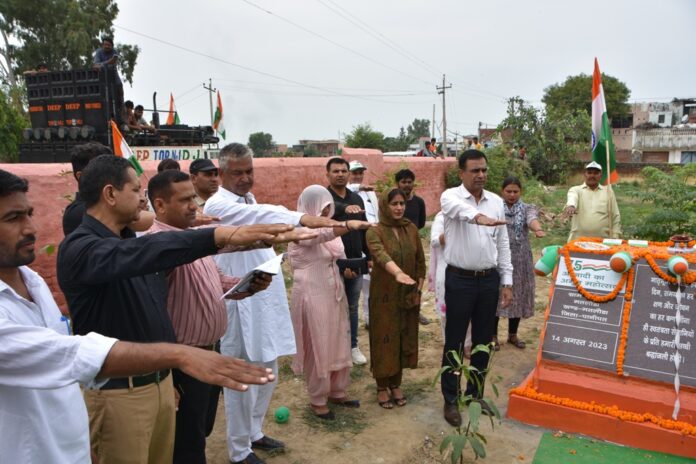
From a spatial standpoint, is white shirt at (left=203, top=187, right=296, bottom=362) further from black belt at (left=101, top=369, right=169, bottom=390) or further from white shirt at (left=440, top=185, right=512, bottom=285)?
white shirt at (left=440, top=185, right=512, bottom=285)

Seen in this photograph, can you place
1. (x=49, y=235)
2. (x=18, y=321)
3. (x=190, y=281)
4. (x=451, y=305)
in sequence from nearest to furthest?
(x=18, y=321), (x=190, y=281), (x=451, y=305), (x=49, y=235)

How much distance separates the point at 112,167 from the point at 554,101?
4620 centimetres

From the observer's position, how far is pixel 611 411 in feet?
11.3

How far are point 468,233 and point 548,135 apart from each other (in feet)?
61.5

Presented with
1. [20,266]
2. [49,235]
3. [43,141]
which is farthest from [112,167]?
[43,141]

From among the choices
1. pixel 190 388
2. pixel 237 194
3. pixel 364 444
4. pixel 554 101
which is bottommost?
pixel 364 444

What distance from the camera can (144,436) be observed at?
196 cm

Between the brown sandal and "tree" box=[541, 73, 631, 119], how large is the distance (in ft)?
131

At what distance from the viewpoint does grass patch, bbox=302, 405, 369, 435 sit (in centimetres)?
362

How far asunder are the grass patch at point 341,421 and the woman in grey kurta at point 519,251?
1.78 metres

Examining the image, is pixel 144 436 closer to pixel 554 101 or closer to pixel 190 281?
pixel 190 281

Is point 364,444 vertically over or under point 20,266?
under

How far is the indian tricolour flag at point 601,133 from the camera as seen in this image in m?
4.77

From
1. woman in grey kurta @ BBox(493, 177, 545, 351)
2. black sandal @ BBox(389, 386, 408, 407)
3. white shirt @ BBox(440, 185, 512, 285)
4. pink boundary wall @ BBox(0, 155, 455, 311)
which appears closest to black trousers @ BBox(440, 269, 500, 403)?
white shirt @ BBox(440, 185, 512, 285)
